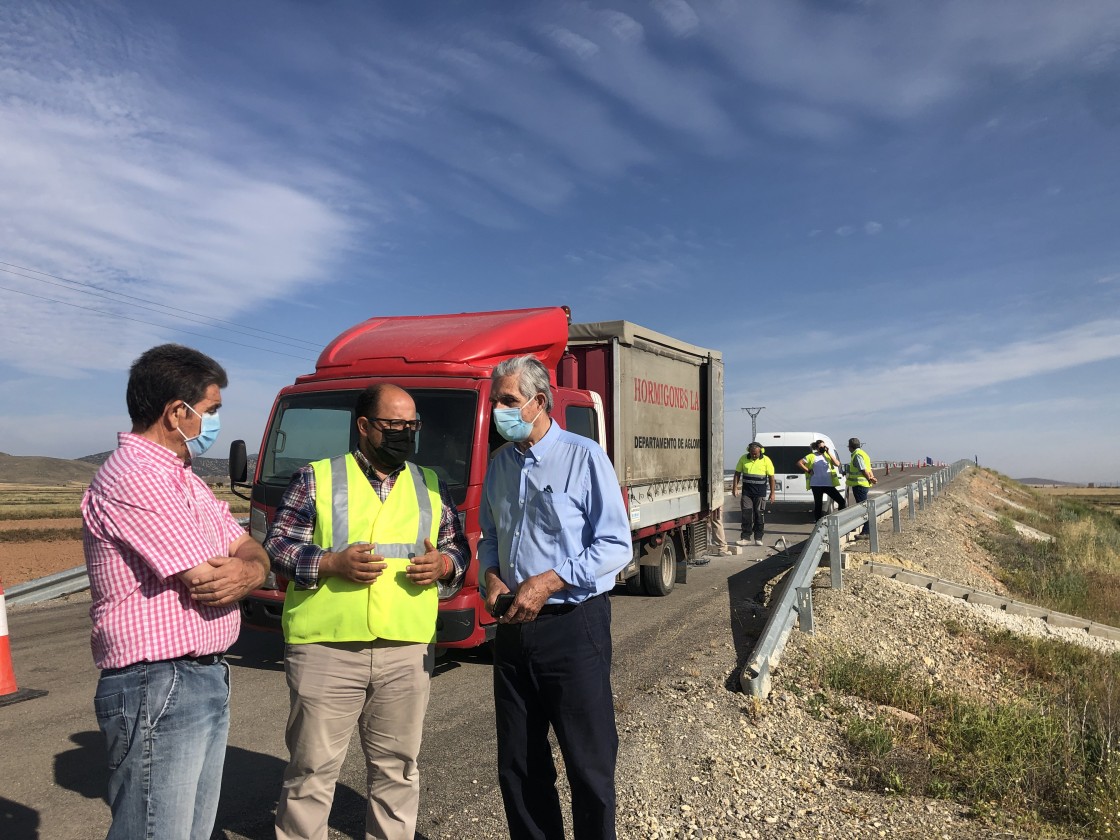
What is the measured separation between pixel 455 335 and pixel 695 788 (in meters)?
4.18

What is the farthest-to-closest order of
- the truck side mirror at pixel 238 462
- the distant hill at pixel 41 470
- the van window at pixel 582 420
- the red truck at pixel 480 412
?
the distant hill at pixel 41 470 < the van window at pixel 582 420 < the truck side mirror at pixel 238 462 < the red truck at pixel 480 412

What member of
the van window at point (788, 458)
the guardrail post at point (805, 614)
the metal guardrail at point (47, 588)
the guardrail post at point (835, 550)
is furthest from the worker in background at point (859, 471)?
the metal guardrail at point (47, 588)

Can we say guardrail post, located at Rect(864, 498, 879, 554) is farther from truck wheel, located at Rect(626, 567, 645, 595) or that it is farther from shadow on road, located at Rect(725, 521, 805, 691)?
truck wheel, located at Rect(626, 567, 645, 595)

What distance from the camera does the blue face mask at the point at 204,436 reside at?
2.38 meters

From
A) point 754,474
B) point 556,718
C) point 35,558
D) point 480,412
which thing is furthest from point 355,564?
point 35,558

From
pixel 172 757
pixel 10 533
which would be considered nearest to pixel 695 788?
pixel 172 757

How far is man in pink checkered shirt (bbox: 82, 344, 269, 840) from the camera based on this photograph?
2.10 m

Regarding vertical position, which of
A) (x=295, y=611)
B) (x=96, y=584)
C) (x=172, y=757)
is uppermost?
(x=96, y=584)

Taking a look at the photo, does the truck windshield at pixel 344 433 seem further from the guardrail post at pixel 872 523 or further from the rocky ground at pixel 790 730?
the guardrail post at pixel 872 523

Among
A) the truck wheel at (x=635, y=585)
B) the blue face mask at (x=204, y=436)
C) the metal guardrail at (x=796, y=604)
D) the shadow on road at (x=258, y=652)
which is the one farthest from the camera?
the truck wheel at (x=635, y=585)

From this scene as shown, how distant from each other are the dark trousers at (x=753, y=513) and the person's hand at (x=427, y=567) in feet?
40.1

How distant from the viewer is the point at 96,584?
212 centimetres

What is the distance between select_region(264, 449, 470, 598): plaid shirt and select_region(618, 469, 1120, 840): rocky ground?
156 cm

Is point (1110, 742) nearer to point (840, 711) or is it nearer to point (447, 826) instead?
point (840, 711)
